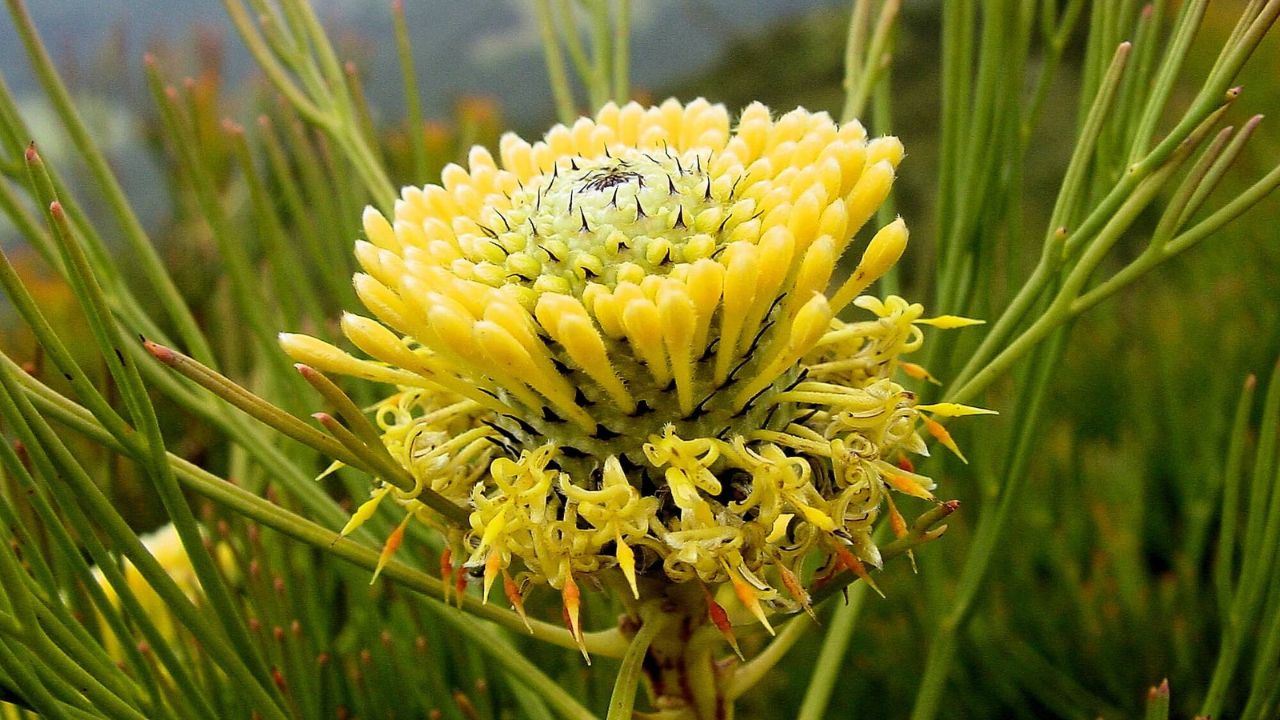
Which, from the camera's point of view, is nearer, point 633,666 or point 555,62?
point 633,666

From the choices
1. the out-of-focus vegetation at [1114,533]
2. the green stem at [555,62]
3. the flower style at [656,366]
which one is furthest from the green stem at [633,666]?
the green stem at [555,62]

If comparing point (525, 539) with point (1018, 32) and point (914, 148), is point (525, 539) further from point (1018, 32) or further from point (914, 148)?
point (914, 148)

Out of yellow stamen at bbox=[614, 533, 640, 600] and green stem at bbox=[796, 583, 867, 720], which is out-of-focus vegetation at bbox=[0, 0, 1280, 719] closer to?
green stem at bbox=[796, 583, 867, 720]

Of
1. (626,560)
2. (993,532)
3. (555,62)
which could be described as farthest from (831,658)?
(555,62)

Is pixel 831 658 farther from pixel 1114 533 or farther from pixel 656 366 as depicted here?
pixel 1114 533

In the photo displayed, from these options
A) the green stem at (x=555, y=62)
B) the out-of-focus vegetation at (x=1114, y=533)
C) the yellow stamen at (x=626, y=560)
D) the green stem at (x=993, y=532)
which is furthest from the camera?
the out-of-focus vegetation at (x=1114, y=533)

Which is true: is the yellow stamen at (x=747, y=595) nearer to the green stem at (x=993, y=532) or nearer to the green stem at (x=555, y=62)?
the green stem at (x=993, y=532)
